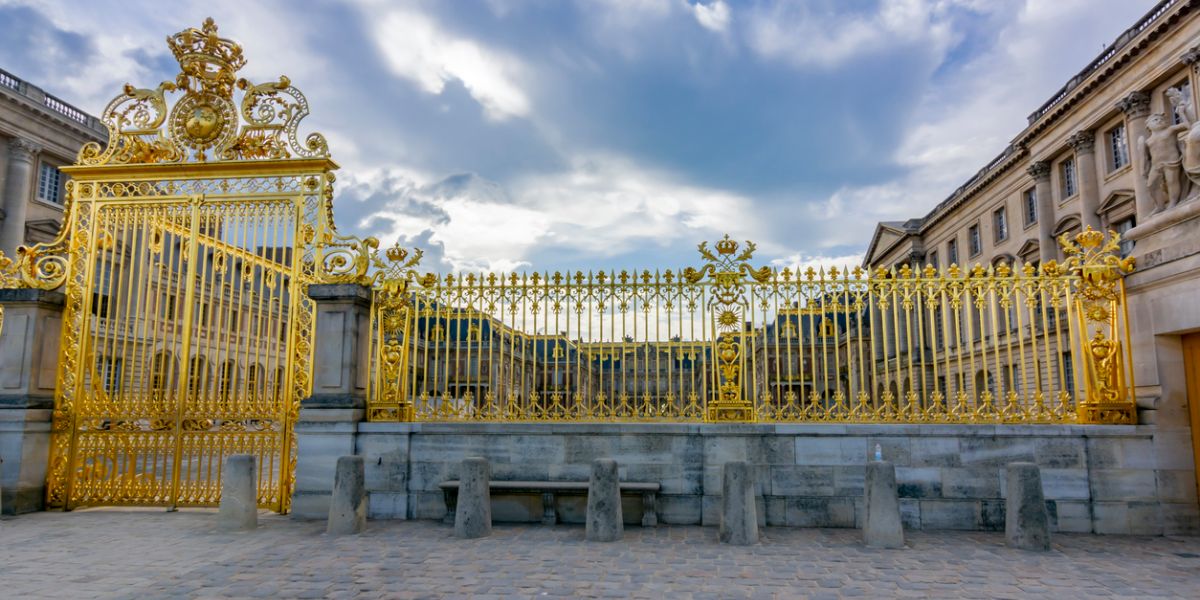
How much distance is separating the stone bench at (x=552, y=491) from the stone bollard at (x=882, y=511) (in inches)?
103

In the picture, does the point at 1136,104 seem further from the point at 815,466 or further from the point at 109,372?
the point at 109,372

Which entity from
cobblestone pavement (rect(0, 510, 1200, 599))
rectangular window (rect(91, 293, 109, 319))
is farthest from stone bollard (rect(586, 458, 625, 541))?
rectangular window (rect(91, 293, 109, 319))

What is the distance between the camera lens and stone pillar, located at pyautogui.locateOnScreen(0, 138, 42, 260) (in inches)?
1196

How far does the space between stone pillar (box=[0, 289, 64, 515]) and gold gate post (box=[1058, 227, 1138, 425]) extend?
15058mm

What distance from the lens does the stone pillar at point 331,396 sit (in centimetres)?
1034

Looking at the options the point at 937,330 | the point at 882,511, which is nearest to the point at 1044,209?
the point at 937,330

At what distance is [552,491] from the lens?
9.83m

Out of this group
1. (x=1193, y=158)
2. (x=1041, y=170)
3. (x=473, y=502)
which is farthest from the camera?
(x=1041, y=170)

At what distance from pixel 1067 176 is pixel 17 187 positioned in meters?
49.7

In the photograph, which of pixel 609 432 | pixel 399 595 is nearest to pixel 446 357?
pixel 609 432

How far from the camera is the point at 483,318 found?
35.9 ft

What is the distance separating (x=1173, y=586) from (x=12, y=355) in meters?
15.1

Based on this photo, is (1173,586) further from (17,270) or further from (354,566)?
(17,270)

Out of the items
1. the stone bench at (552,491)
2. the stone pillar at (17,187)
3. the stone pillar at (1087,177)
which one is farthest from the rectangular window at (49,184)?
the stone pillar at (1087,177)
